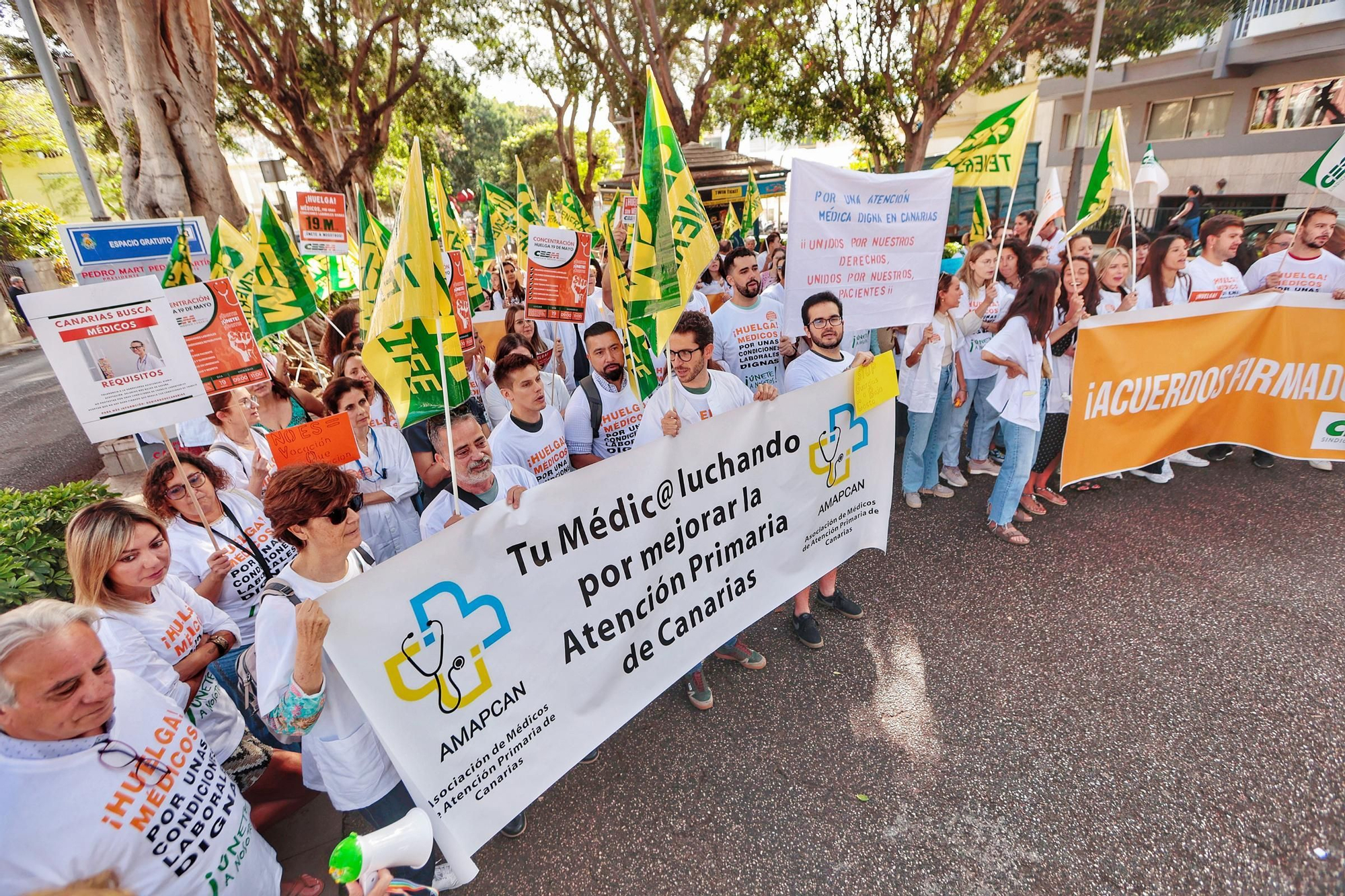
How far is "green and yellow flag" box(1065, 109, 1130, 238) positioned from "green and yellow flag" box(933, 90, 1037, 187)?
33.2 inches

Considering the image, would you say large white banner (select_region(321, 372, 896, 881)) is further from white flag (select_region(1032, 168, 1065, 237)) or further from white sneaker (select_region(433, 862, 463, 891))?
Answer: white flag (select_region(1032, 168, 1065, 237))

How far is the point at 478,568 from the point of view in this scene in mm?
2174

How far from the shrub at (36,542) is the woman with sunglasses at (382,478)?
1276 millimetres

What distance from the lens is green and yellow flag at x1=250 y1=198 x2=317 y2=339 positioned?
4836mm

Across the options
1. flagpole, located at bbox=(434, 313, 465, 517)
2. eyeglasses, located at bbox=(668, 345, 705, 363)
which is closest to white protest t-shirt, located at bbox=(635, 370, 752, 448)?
eyeglasses, located at bbox=(668, 345, 705, 363)

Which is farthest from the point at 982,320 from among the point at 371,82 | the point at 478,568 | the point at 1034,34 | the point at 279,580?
the point at 371,82

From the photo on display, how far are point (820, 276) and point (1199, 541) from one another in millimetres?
3316

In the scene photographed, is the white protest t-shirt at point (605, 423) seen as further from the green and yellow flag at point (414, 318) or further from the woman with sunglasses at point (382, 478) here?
the green and yellow flag at point (414, 318)

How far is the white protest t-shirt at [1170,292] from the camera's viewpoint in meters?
5.27

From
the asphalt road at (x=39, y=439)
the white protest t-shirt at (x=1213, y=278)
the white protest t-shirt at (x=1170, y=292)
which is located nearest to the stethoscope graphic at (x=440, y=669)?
the white protest t-shirt at (x=1170, y=292)

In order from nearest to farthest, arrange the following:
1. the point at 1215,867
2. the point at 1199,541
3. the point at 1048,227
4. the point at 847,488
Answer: the point at 1215,867 → the point at 847,488 → the point at 1199,541 → the point at 1048,227

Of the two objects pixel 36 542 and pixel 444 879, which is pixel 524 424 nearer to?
pixel 444 879

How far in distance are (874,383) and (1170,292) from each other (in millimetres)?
3782

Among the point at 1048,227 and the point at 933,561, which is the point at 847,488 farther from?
the point at 1048,227
